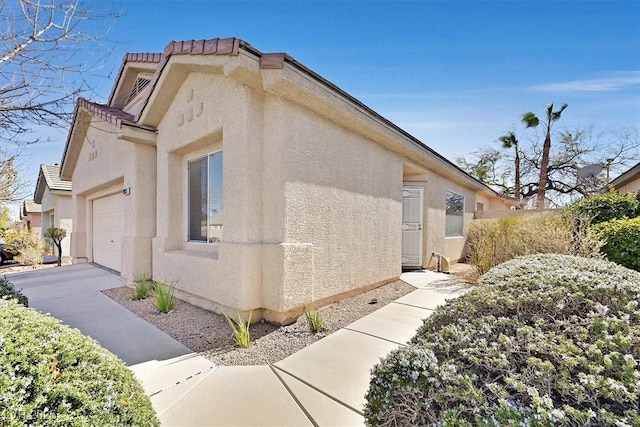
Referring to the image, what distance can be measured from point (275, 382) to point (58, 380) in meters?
2.28

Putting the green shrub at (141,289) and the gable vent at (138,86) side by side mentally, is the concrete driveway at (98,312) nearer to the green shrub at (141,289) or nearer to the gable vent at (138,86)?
the green shrub at (141,289)

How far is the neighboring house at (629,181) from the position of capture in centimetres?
1194

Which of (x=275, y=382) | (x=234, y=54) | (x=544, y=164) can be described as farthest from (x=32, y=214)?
(x=544, y=164)

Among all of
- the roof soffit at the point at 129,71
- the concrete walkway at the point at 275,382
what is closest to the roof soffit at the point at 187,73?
the roof soffit at the point at 129,71

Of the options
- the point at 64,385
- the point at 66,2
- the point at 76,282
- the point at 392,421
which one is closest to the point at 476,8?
the point at 66,2

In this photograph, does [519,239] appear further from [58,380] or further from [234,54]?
[58,380]

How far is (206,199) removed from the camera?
6734 millimetres

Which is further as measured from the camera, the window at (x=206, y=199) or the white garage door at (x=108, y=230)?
the white garage door at (x=108, y=230)

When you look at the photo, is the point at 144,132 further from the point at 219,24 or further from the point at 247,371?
the point at 247,371

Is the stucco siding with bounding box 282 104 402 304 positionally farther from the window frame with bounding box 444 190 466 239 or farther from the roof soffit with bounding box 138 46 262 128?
the window frame with bounding box 444 190 466 239

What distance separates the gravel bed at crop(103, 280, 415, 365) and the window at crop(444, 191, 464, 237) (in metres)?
6.71

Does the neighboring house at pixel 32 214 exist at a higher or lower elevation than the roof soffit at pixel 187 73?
lower

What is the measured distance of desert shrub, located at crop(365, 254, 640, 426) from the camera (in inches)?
59.7

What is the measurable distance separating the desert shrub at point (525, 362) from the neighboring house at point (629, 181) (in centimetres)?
1413
